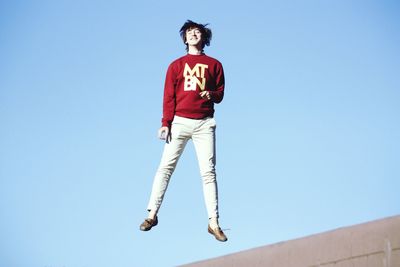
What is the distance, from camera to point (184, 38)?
30.7 feet

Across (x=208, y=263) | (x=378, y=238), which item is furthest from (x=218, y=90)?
(x=378, y=238)

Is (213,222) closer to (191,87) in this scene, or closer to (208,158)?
(208,158)

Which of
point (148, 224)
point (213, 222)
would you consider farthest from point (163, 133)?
point (213, 222)

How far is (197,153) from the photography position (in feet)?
29.4

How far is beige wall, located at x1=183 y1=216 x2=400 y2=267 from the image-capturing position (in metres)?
6.43

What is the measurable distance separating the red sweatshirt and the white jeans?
0.11 meters

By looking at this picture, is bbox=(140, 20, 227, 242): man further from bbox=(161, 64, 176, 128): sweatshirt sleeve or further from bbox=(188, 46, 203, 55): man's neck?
bbox=(188, 46, 203, 55): man's neck

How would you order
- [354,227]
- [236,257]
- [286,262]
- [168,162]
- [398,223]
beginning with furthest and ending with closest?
[168,162] → [236,257] → [286,262] → [354,227] → [398,223]

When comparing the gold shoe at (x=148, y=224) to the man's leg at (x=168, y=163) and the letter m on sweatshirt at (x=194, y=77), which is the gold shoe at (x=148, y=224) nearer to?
the man's leg at (x=168, y=163)

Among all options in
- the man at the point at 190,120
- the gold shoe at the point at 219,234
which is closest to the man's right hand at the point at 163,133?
the man at the point at 190,120

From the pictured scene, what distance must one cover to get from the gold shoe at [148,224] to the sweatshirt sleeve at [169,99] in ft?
3.74

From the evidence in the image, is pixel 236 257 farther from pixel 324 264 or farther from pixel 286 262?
pixel 324 264

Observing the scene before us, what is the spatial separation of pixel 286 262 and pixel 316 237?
17.9 inches

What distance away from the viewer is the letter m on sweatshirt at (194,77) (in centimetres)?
896
